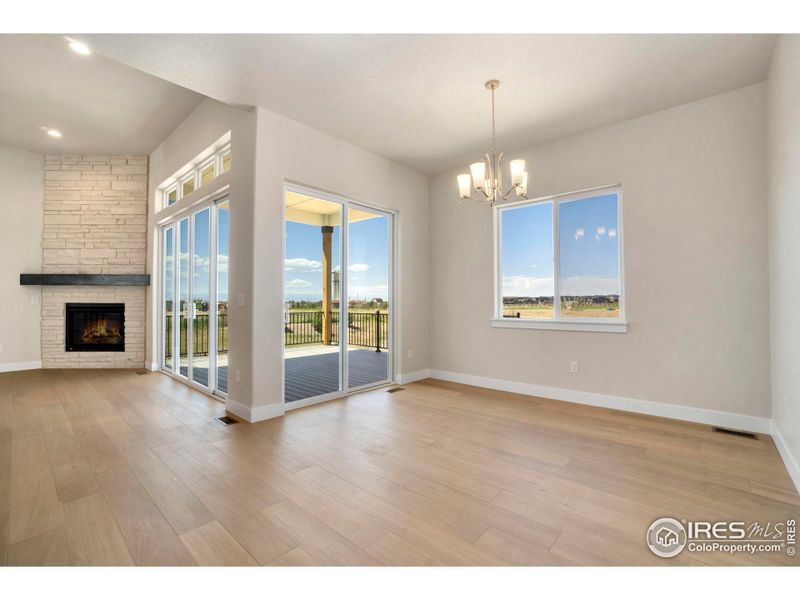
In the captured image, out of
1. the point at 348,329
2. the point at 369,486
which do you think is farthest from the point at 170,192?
the point at 369,486

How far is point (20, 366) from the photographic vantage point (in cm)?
563

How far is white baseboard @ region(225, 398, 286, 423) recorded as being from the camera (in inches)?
132

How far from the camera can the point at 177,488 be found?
2123mm

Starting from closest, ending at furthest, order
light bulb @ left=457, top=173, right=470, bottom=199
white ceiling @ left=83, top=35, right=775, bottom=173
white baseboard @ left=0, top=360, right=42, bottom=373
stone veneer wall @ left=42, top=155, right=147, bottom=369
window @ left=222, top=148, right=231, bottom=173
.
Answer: white ceiling @ left=83, top=35, right=775, bottom=173 → light bulb @ left=457, top=173, right=470, bottom=199 → window @ left=222, top=148, right=231, bottom=173 → white baseboard @ left=0, top=360, right=42, bottom=373 → stone veneer wall @ left=42, top=155, right=147, bottom=369

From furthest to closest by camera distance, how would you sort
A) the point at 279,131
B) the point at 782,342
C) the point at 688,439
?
the point at 279,131
the point at 688,439
the point at 782,342


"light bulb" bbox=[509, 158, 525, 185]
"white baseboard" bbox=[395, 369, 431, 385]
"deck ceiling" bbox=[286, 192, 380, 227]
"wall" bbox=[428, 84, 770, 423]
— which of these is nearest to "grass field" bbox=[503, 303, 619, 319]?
"wall" bbox=[428, 84, 770, 423]

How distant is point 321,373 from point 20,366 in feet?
16.8

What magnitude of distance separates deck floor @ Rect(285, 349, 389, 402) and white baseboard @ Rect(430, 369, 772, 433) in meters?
1.29

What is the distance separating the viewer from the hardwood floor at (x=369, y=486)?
1587 millimetres

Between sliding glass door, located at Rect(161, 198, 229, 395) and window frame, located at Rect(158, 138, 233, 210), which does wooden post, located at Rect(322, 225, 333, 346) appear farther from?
window frame, located at Rect(158, 138, 233, 210)

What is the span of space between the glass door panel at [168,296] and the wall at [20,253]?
2.12 m
